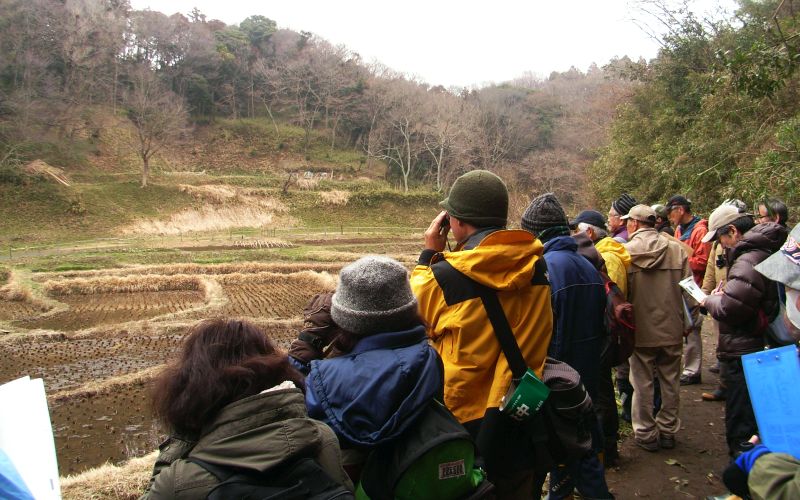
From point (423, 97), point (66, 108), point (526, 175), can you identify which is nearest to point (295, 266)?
point (526, 175)

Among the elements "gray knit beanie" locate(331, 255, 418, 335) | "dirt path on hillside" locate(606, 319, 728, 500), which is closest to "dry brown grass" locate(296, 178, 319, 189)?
"dirt path on hillside" locate(606, 319, 728, 500)

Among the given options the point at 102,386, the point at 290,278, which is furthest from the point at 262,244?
the point at 102,386

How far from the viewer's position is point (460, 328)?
1.81 m

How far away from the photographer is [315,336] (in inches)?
76.3

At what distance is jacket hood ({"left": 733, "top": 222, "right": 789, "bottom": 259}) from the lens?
111 inches

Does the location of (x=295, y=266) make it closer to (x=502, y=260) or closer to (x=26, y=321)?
(x=26, y=321)

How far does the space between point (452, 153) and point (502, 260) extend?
36182 mm

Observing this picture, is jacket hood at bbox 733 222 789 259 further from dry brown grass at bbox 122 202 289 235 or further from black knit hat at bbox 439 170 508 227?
dry brown grass at bbox 122 202 289 235

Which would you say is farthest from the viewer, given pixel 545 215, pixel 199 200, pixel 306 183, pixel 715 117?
pixel 306 183

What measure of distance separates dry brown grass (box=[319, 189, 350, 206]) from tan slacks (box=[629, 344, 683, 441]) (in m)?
29.6

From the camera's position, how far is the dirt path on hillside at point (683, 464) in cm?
302

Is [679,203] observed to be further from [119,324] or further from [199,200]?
[199,200]

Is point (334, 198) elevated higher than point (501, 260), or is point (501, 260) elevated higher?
point (501, 260)

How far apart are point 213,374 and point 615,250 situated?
295cm
